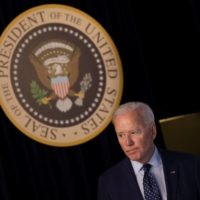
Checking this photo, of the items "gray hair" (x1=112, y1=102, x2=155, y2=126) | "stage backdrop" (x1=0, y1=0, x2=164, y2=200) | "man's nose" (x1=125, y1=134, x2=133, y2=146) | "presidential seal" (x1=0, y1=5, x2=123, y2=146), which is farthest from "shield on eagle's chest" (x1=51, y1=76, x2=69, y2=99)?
"man's nose" (x1=125, y1=134, x2=133, y2=146)

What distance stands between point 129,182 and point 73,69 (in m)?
1.11

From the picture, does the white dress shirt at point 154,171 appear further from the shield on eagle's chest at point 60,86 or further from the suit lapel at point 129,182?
the shield on eagle's chest at point 60,86

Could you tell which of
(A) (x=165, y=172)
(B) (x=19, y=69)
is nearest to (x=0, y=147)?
(B) (x=19, y=69)

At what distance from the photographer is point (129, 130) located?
9.45 feet

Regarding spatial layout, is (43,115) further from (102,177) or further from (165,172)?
(165,172)

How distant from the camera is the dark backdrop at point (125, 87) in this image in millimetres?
3514

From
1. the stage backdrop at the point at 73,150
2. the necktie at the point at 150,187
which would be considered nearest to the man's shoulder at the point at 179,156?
the necktie at the point at 150,187

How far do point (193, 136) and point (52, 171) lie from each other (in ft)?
3.60

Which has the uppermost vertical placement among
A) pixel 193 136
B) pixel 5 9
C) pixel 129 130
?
pixel 5 9

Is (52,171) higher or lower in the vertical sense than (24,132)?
lower

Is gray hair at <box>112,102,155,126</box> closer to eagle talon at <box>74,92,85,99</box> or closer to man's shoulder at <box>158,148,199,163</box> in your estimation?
man's shoulder at <box>158,148,199,163</box>

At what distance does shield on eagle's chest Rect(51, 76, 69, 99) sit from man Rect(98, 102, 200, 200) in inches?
34.2

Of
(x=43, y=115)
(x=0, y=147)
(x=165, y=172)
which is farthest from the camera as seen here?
(x=43, y=115)

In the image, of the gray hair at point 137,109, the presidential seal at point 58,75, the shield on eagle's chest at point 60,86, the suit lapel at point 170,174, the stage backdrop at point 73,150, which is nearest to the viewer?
the suit lapel at point 170,174
